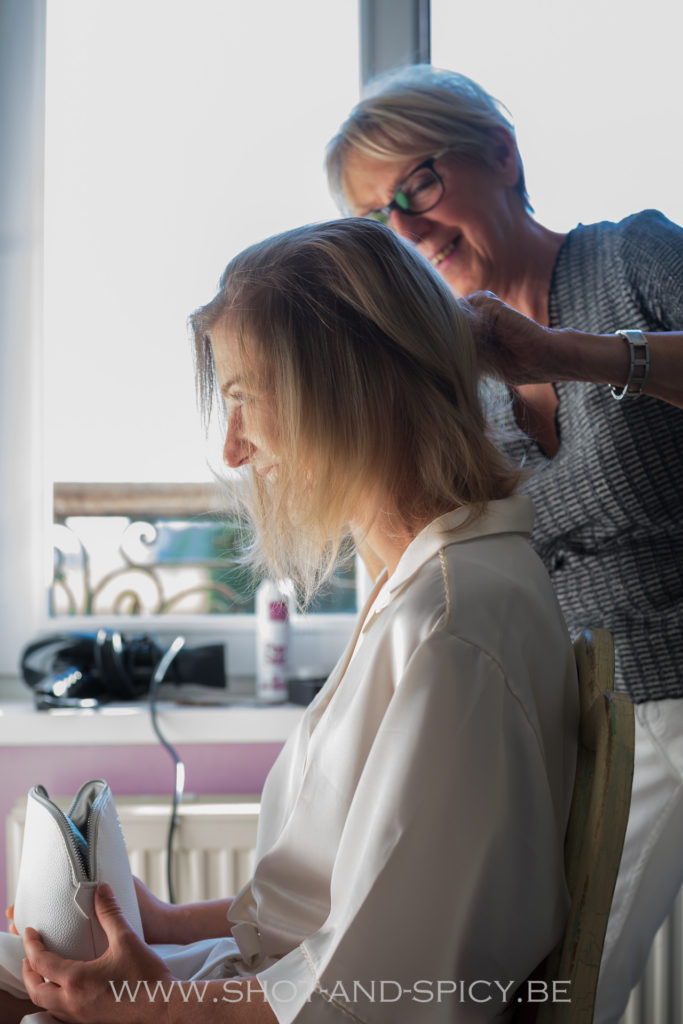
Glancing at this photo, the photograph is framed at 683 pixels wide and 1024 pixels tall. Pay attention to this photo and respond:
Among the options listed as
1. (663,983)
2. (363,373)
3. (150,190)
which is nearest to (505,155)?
(363,373)

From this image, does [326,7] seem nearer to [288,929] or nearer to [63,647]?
[63,647]

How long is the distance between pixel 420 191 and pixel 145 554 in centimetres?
93

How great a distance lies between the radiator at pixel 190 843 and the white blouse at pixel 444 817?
2.48ft

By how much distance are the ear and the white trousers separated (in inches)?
30.2

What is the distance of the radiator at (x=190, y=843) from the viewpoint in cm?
149

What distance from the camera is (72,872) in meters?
0.80

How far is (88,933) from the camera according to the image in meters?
0.79

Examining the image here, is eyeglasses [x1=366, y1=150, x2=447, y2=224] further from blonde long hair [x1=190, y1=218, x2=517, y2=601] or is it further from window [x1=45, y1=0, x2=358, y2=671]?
window [x1=45, y1=0, x2=358, y2=671]

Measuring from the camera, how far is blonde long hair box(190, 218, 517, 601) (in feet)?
2.77

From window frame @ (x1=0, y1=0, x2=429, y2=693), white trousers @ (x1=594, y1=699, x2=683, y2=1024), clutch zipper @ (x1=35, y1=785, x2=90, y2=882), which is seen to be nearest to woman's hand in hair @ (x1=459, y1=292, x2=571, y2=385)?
white trousers @ (x1=594, y1=699, x2=683, y2=1024)

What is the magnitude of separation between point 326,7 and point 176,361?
2.52 ft

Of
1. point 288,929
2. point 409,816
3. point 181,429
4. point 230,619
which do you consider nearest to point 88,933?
point 288,929

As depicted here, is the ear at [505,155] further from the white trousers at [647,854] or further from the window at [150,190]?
the white trousers at [647,854]

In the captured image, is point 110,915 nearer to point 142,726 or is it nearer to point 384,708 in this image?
point 384,708
